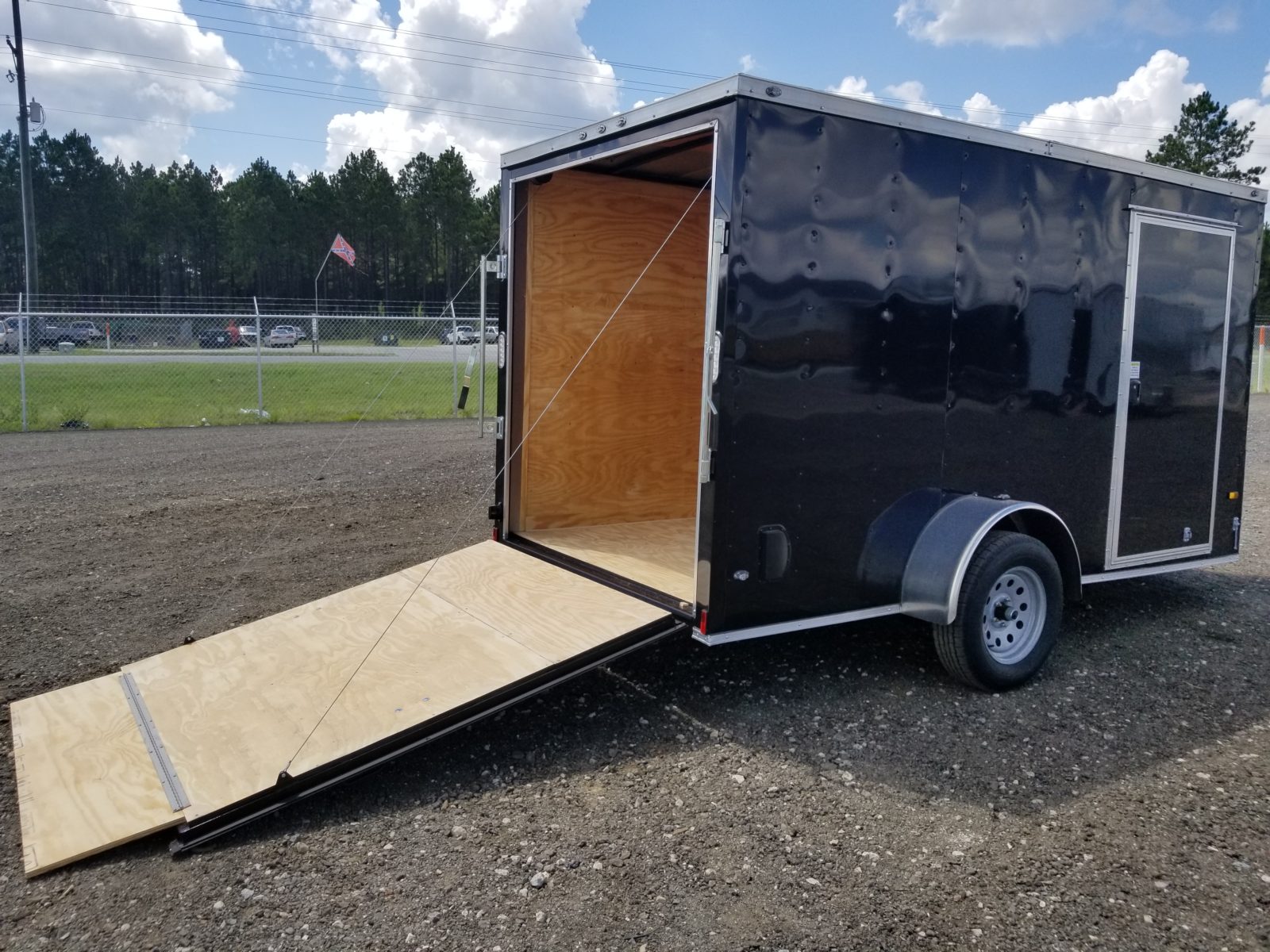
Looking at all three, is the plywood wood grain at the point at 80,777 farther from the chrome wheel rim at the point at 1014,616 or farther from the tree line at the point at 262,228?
the tree line at the point at 262,228

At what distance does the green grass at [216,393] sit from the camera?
14758mm

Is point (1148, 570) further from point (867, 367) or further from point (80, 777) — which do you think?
point (80, 777)

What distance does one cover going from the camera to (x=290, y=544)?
7.37 meters

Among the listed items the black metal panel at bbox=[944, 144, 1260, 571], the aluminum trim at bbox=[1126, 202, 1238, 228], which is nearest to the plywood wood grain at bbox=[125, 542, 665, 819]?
the black metal panel at bbox=[944, 144, 1260, 571]

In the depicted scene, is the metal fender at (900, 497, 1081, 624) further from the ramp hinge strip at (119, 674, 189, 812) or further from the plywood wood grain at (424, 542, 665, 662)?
the ramp hinge strip at (119, 674, 189, 812)

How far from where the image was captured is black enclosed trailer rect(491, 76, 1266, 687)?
4062 millimetres

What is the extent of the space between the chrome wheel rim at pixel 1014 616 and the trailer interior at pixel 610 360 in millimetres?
1489

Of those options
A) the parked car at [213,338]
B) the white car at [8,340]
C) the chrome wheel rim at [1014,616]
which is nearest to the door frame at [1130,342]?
the chrome wheel rim at [1014,616]

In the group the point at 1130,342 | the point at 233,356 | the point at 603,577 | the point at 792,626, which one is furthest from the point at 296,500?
the point at 233,356

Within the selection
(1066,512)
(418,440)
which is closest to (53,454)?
(418,440)

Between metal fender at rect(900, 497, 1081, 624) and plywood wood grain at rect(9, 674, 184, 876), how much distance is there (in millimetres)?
3105

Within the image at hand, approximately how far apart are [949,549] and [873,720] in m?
0.84

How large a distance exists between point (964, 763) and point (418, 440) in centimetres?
1041

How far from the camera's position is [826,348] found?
4219 mm
